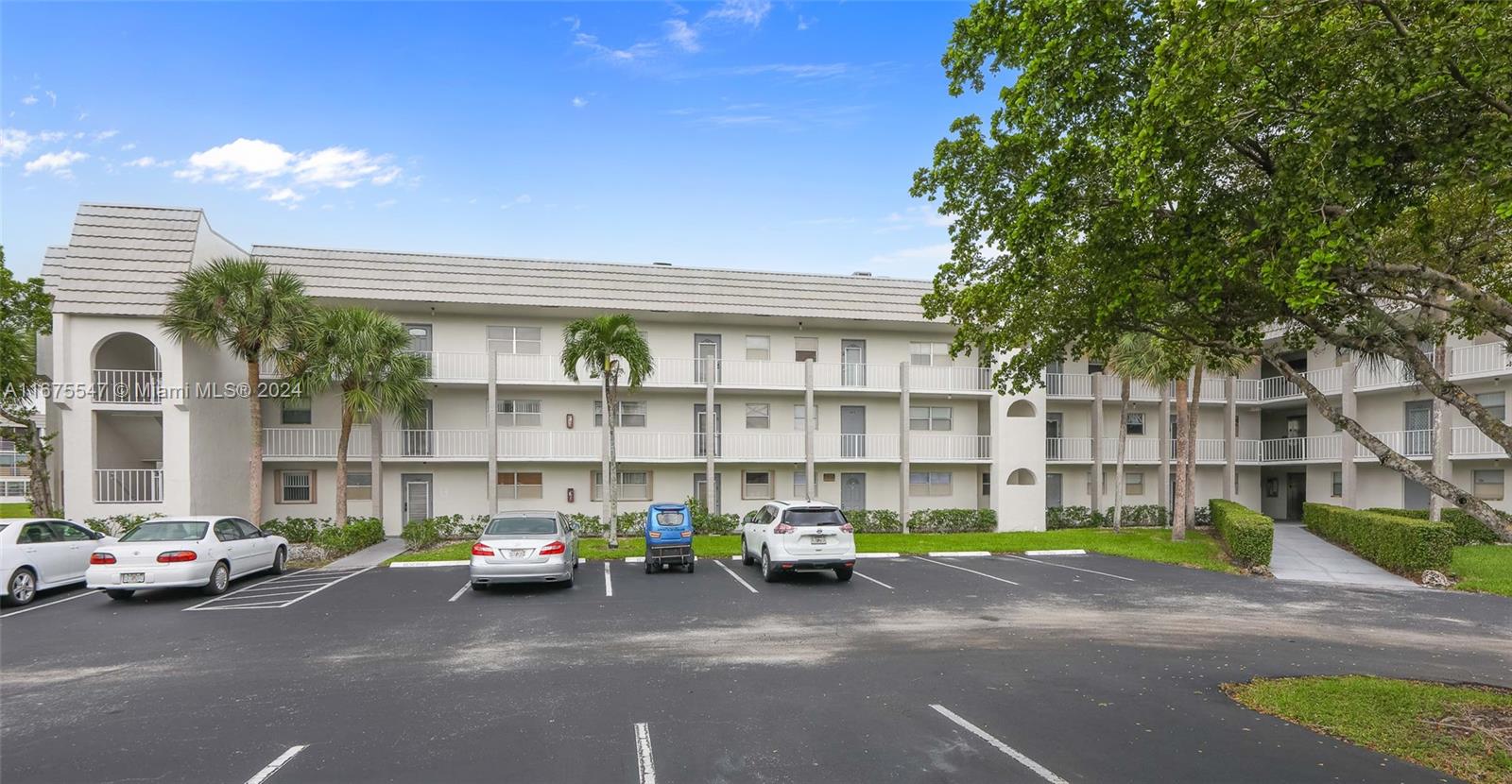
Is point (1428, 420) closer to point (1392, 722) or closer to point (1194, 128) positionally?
point (1392, 722)

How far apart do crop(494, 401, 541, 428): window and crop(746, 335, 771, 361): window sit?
25.3ft

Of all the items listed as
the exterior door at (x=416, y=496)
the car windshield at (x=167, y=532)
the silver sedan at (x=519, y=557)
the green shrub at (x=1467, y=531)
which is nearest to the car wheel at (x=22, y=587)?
the car windshield at (x=167, y=532)

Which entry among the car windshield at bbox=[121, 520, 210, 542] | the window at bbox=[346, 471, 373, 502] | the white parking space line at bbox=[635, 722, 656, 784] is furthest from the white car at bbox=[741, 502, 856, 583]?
the window at bbox=[346, 471, 373, 502]

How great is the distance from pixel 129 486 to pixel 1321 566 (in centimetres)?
3242

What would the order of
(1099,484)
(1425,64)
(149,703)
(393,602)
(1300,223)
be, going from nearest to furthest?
(1425,64) → (1300,223) → (149,703) → (393,602) → (1099,484)

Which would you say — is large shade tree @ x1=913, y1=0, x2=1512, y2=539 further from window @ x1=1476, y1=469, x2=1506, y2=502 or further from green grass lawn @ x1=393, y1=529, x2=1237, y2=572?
window @ x1=1476, y1=469, x2=1506, y2=502

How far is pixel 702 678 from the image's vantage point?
8555mm

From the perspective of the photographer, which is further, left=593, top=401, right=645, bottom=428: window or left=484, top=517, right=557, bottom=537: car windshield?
left=593, top=401, right=645, bottom=428: window

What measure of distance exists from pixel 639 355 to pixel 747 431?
665 centimetres

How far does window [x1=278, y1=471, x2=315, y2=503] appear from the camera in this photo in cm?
2392

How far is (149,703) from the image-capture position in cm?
769

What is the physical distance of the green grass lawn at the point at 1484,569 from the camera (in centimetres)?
1548

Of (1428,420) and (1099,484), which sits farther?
(1099,484)

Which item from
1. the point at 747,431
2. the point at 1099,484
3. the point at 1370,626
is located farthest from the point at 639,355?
the point at 1099,484
